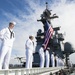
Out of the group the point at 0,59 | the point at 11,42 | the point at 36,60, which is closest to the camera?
the point at 0,59

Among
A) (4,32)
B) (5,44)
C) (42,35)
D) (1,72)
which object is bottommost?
(1,72)

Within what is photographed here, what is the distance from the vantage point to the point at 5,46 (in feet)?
24.8

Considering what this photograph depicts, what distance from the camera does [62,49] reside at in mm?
46062

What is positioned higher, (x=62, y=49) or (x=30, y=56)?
(x=62, y=49)

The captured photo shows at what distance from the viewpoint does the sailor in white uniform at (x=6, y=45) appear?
743 centimetres

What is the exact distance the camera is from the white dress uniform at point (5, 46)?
7.43 meters

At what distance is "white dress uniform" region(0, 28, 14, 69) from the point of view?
7426mm

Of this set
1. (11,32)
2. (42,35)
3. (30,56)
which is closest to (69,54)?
(42,35)

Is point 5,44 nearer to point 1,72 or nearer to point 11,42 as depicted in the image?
point 11,42

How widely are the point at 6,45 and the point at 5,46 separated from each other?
0.07m

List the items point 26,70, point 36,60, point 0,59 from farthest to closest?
point 36,60 < point 26,70 < point 0,59

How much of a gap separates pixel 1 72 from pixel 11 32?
252 centimetres

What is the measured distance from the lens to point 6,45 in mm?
7598

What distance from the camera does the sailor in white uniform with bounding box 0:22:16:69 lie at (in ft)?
24.4
